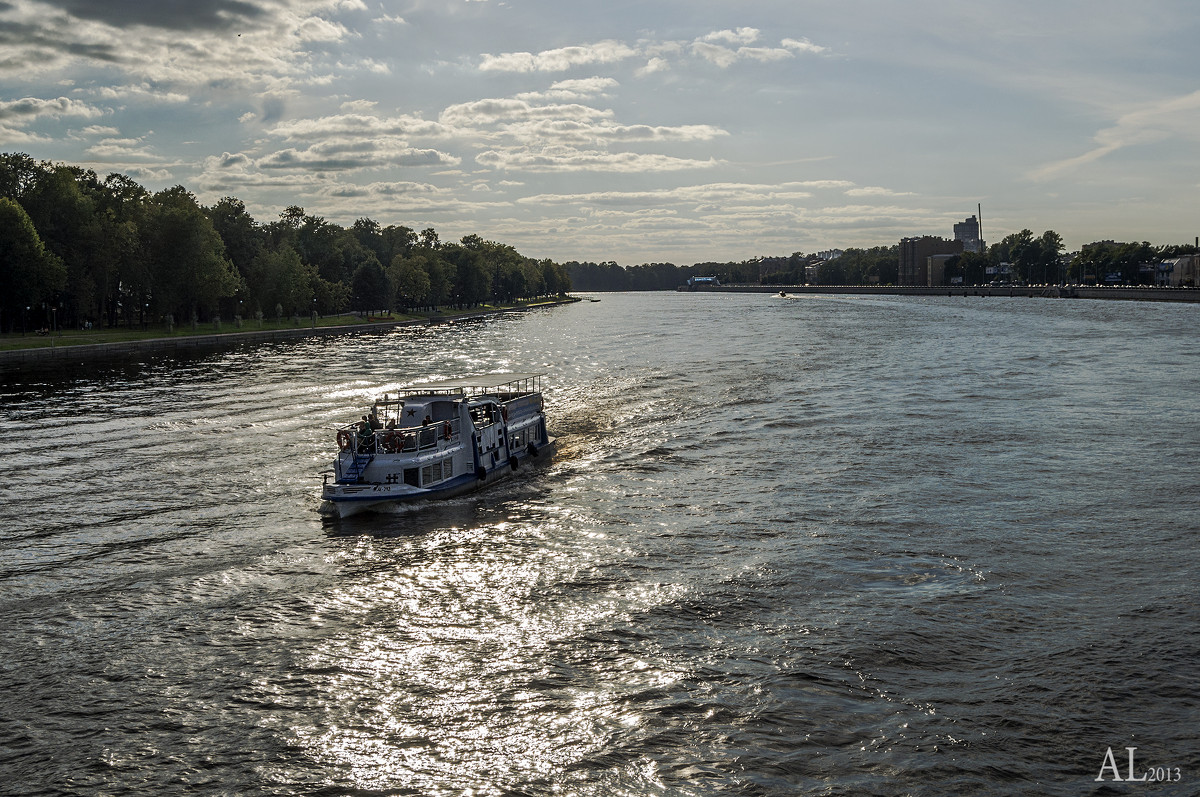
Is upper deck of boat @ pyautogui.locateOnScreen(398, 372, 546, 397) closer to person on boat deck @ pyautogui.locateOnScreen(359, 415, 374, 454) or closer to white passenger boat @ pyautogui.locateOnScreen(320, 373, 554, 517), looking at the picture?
white passenger boat @ pyautogui.locateOnScreen(320, 373, 554, 517)

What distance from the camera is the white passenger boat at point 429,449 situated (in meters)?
41.8

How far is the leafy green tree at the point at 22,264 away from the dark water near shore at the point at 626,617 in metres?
88.3

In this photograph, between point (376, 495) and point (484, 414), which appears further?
point (484, 414)

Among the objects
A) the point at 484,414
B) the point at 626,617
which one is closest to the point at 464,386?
the point at 484,414

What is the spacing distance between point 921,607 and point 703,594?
6.85 m

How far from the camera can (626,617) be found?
29.0m

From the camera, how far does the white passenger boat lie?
41844 millimetres

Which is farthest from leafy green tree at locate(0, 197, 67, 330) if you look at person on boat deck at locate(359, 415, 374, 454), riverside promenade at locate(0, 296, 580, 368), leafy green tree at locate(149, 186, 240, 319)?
person on boat deck at locate(359, 415, 374, 454)

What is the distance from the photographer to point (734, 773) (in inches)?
800

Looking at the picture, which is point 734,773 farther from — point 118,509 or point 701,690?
point 118,509

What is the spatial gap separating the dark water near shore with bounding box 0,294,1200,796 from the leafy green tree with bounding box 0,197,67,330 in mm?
88321

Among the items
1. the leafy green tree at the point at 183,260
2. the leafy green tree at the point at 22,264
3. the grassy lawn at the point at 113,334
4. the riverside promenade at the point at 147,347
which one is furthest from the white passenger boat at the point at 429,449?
the leafy green tree at the point at 183,260

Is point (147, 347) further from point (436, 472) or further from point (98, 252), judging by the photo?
point (436, 472)

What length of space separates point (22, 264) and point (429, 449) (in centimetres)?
12033
